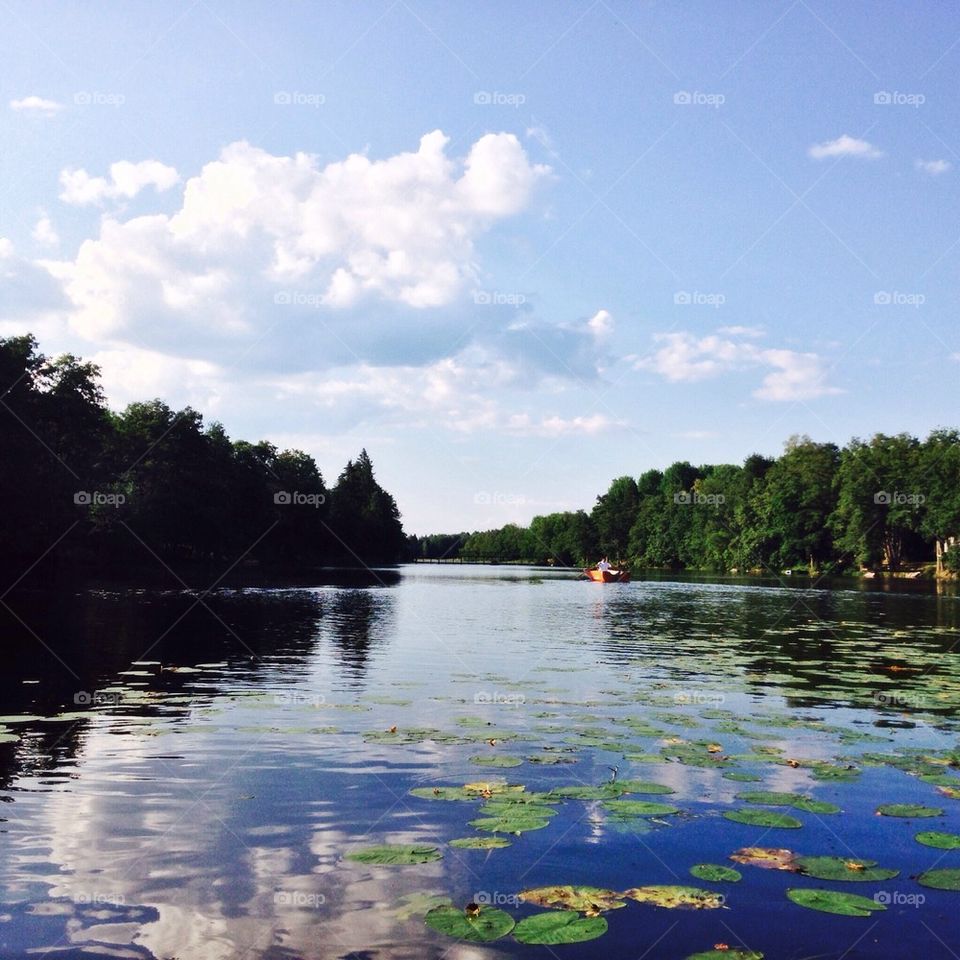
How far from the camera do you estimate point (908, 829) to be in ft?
32.1

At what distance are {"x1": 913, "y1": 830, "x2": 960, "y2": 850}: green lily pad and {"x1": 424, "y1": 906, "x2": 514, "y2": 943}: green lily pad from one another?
A: 16.4 feet

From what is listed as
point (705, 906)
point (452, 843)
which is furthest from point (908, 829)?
point (452, 843)

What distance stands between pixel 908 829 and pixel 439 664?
17.5 meters

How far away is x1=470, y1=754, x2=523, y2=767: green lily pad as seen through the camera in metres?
12.7

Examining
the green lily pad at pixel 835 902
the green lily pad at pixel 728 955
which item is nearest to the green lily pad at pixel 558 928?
the green lily pad at pixel 728 955

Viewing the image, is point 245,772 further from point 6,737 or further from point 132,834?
point 6,737

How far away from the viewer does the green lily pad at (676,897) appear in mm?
7605

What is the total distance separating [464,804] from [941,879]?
5.22 metres

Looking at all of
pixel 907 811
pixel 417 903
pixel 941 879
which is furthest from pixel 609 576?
pixel 417 903

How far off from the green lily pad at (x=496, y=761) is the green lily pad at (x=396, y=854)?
12.5ft

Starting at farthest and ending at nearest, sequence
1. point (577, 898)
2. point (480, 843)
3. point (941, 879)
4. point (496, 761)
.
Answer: point (496, 761)
point (480, 843)
point (941, 879)
point (577, 898)

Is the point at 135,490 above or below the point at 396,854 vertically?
above

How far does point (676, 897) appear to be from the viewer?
7707 millimetres

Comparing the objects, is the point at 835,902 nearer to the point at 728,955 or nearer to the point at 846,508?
the point at 728,955
